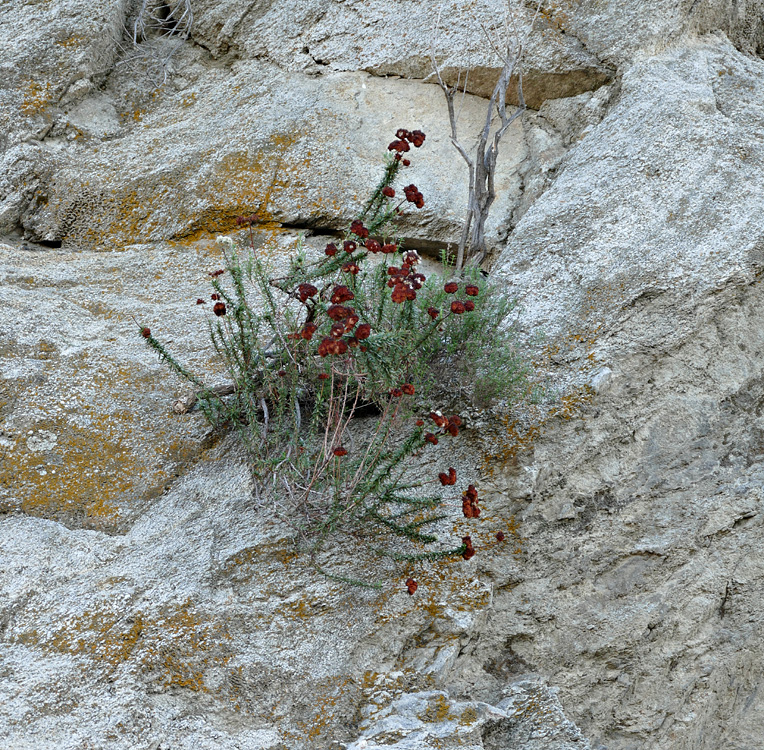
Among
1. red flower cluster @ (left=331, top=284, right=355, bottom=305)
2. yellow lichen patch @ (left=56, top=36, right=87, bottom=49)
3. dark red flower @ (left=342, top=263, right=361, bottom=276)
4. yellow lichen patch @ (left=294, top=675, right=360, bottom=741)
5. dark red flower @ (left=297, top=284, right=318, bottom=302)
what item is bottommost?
yellow lichen patch @ (left=294, top=675, right=360, bottom=741)

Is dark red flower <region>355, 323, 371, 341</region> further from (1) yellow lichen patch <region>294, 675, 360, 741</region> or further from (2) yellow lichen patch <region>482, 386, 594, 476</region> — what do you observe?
(1) yellow lichen patch <region>294, 675, 360, 741</region>

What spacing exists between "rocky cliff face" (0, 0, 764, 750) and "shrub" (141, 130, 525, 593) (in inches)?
6.0

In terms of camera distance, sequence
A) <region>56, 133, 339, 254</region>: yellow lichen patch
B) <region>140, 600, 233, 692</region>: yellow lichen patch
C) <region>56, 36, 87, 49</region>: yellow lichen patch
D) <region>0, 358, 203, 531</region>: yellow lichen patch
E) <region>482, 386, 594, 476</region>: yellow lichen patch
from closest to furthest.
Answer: <region>140, 600, 233, 692</region>: yellow lichen patch
<region>0, 358, 203, 531</region>: yellow lichen patch
<region>482, 386, 594, 476</region>: yellow lichen patch
<region>56, 133, 339, 254</region>: yellow lichen patch
<region>56, 36, 87, 49</region>: yellow lichen patch

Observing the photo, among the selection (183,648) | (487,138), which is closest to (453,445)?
(183,648)

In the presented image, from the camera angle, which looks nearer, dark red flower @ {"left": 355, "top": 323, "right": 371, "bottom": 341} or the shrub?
dark red flower @ {"left": 355, "top": 323, "right": 371, "bottom": 341}

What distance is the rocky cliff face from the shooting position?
2740 millimetres

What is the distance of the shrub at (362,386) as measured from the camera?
2.90m

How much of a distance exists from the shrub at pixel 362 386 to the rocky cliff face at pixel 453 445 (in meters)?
0.15

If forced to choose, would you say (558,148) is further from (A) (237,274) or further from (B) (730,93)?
(A) (237,274)

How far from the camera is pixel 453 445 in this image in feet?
11.0

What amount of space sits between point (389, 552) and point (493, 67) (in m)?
3.23

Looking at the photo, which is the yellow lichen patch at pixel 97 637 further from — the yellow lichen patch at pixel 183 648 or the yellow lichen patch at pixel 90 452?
the yellow lichen patch at pixel 90 452

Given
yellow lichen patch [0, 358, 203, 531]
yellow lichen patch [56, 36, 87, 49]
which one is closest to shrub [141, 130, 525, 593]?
yellow lichen patch [0, 358, 203, 531]

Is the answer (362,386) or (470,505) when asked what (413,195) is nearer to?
(362,386)
